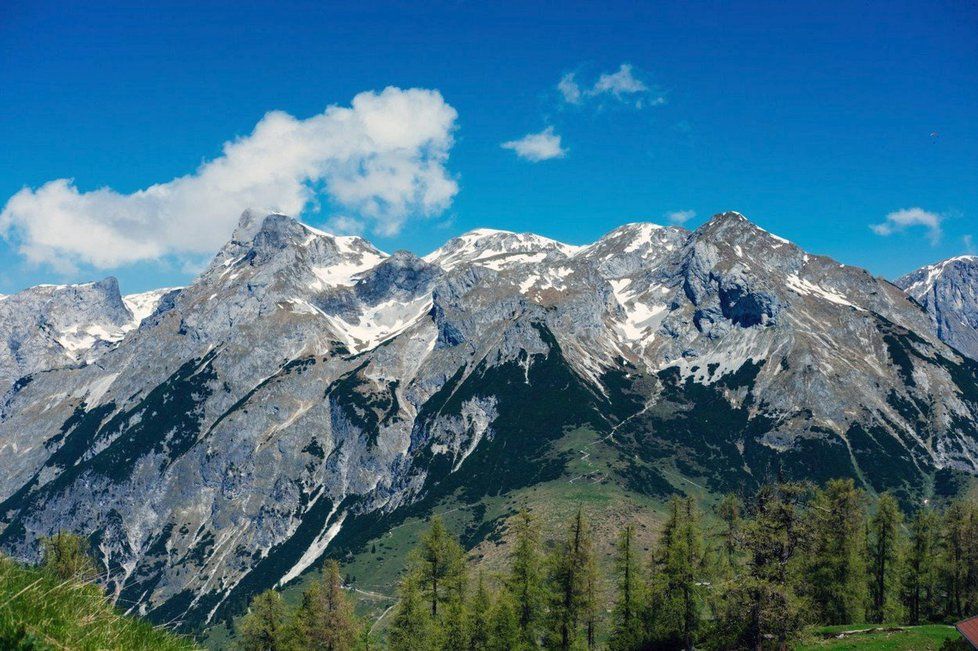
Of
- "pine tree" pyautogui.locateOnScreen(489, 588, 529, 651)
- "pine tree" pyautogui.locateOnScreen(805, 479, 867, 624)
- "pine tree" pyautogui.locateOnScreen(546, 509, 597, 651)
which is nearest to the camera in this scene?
"pine tree" pyautogui.locateOnScreen(546, 509, 597, 651)

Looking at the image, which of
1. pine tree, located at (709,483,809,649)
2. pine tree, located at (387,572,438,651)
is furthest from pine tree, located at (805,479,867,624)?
pine tree, located at (387,572,438,651)

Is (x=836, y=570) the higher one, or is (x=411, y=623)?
(x=836, y=570)

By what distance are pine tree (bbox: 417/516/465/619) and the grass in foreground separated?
106ft

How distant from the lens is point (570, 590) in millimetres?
56969

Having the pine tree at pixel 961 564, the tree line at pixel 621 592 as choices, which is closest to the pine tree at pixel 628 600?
the tree line at pixel 621 592

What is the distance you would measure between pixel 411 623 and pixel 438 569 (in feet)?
19.4

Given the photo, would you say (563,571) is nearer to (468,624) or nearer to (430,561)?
(468,624)

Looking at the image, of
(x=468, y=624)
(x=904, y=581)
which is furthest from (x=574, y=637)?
(x=904, y=581)

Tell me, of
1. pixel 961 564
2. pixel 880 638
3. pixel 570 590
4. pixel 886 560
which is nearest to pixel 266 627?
pixel 570 590

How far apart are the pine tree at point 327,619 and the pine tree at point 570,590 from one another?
1768 centimetres

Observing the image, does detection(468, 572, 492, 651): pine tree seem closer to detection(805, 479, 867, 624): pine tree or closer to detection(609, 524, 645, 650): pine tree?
detection(609, 524, 645, 650): pine tree

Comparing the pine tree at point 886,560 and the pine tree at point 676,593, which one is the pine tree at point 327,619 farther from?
the pine tree at point 886,560

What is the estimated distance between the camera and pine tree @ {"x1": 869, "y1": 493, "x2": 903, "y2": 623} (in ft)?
232

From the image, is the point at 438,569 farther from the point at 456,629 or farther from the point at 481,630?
the point at 481,630
